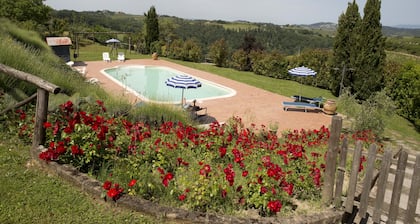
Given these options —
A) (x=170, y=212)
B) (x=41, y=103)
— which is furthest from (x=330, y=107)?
(x=41, y=103)

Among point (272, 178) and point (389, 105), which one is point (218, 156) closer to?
point (272, 178)

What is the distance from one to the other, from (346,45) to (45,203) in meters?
13.3

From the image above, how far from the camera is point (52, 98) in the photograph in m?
5.35

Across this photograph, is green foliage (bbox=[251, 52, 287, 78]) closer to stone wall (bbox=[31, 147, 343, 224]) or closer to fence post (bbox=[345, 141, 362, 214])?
fence post (bbox=[345, 141, 362, 214])

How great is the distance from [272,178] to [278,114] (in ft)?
23.7

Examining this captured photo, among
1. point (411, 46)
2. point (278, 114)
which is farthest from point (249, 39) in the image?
point (411, 46)

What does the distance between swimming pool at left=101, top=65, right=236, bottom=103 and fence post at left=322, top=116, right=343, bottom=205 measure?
824 cm

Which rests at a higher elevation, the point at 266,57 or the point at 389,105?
the point at 266,57

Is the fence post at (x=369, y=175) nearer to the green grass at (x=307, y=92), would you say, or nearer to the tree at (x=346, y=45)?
the green grass at (x=307, y=92)

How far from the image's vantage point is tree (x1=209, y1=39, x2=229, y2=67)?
2084 cm

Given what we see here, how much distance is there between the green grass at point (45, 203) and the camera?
2812mm

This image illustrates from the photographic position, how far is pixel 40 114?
367cm

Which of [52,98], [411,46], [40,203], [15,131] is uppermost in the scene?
[411,46]

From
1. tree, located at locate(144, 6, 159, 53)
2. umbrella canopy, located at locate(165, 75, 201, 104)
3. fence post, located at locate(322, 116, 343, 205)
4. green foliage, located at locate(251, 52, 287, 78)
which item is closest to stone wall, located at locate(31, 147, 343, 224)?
fence post, located at locate(322, 116, 343, 205)
